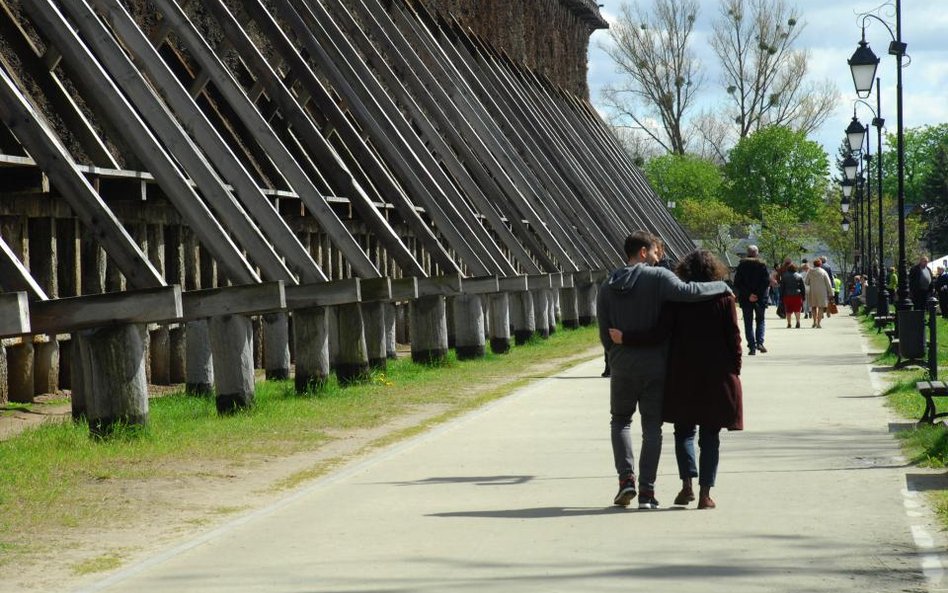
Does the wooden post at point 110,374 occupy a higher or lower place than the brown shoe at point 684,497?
higher

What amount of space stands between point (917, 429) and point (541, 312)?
1827cm

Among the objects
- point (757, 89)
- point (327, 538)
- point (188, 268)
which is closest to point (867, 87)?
point (188, 268)

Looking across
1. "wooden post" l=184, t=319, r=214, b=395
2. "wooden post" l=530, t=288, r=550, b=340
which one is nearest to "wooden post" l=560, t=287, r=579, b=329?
"wooden post" l=530, t=288, r=550, b=340

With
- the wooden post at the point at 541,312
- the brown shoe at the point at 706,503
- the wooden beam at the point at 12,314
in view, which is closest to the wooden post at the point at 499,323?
the wooden post at the point at 541,312

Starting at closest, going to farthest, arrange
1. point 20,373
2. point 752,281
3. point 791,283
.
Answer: point 20,373
point 752,281
point 791,283

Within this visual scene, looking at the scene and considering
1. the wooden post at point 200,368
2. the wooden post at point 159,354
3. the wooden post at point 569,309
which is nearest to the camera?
the wooden post at point 200,368

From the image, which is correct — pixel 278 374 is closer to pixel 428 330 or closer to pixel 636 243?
pixel 428 330

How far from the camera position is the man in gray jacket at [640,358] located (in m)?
9.70

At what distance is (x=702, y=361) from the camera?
31.9ft

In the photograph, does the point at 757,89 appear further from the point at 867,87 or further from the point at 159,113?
the point at 159,113

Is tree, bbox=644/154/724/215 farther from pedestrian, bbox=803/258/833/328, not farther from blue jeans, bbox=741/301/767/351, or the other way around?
blue jeans, bbox=741/301/767/351

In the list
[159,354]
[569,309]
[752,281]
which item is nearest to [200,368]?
[159,354]

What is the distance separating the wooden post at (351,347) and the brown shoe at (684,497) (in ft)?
32.9

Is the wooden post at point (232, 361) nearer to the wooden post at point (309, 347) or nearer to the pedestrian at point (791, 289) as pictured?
the wooden post at point (309, 347)
